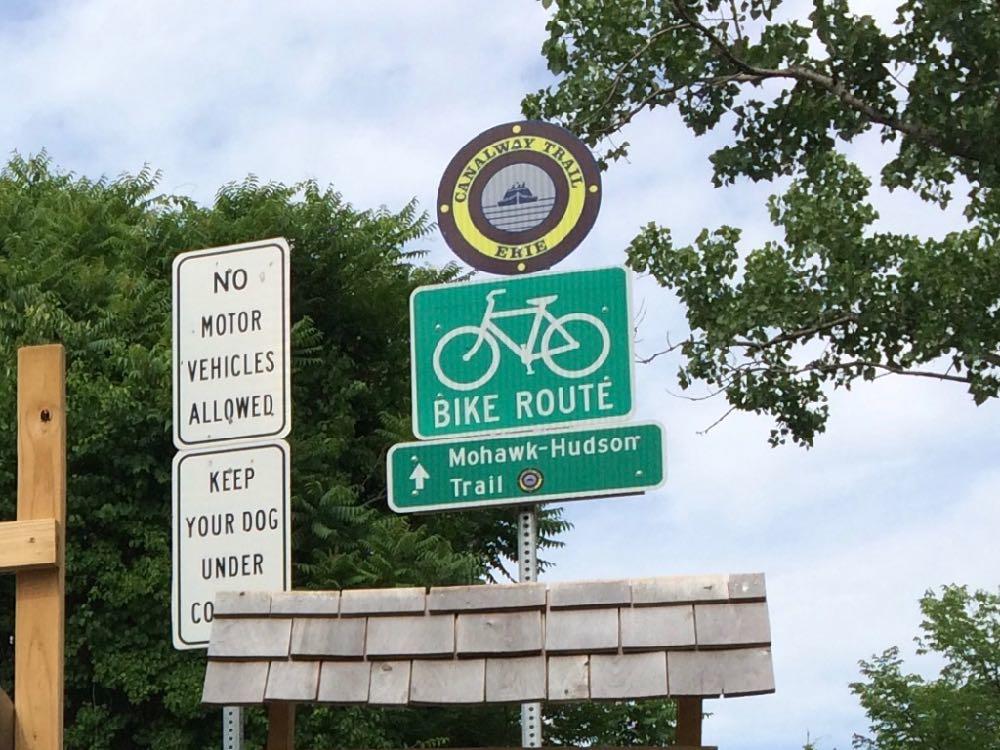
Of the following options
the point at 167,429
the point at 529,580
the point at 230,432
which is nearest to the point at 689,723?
the point at 529,580

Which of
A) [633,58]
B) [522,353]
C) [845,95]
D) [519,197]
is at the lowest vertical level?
[522,353]

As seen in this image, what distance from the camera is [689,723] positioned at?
6609 mm

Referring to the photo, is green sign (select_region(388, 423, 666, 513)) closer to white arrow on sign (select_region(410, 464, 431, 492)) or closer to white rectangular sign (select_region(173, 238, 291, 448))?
white arrow on sign (select_region(410, 464, 431, 492))

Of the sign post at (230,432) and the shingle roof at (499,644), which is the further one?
the sign post at (230,432)

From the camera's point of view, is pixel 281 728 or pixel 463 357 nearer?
pixel 281 728

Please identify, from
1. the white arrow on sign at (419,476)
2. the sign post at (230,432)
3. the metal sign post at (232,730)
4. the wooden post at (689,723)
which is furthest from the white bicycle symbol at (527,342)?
the metal sign post at (232,730)

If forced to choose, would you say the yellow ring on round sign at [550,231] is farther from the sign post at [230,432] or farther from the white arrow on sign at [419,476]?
the white arrow on sign at [419,476]

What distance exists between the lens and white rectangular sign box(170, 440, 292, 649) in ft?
27.3

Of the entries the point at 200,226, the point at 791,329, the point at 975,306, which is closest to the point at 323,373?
the point at 200,226

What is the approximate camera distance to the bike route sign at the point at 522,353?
26.1ft

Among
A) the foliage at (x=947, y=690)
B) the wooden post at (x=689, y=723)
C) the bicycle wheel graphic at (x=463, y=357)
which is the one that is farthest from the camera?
the foliage at (x=947, y=690)

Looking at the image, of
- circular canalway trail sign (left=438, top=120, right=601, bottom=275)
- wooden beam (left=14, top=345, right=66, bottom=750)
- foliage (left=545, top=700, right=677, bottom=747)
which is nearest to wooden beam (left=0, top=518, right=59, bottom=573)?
wooden beam (left=14, top=345, right=66, bottom=750)

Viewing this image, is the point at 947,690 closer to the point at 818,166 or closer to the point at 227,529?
the point at 818,166

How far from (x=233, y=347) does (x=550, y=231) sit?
5.84ft
